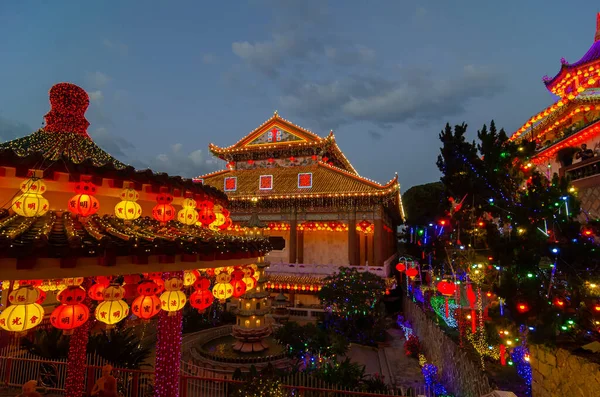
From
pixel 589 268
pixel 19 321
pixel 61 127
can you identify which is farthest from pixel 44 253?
pixel 589 268

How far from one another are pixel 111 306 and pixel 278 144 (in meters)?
22.2

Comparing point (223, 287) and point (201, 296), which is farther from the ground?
point (223, 287)

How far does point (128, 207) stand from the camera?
5199 millimetres

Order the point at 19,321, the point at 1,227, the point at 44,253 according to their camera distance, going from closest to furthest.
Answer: the point at 44,253, the point at 1,227, the point at 19,321

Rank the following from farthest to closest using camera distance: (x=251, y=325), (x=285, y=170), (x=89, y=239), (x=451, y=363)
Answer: (x=285, y=170), (x=251, y=325), (x=451, y=363), (x=89, y=239)

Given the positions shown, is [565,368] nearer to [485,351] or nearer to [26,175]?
[485,351]

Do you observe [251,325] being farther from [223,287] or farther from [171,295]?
[171,295]

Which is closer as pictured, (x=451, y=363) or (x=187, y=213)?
(x=187, y=213)

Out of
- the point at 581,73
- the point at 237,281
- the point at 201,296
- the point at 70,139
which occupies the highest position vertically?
the point at 581,73

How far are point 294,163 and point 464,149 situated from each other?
16.8m

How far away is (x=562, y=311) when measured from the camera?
6828 mm

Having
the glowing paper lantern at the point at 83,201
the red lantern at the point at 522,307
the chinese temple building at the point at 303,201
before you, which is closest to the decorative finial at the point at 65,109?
the glowing paper lantern at the point at 83,201

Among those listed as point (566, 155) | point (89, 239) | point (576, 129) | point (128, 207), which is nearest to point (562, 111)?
point (576, 129)

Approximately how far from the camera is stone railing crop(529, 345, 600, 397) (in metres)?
6.16
